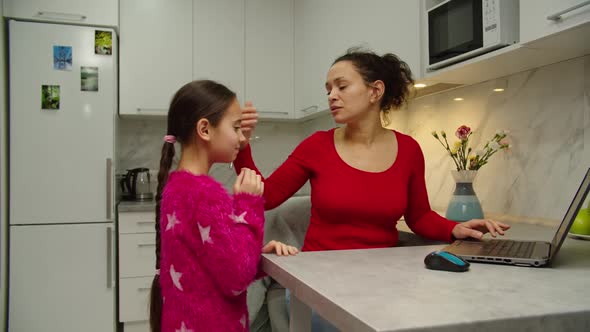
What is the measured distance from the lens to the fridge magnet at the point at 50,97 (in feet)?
8.46

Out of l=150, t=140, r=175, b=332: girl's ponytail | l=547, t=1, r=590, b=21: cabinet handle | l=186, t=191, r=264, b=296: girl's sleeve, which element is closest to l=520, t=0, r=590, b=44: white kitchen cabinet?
l=547, t=1, r=590, b=21: cabinet handle

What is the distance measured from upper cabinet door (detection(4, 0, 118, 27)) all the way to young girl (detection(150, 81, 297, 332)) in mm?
1920

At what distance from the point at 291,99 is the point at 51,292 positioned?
6.44ft

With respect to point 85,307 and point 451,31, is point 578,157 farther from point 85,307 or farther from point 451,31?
point 85,307

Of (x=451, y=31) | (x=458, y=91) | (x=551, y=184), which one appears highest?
(x=451, y=31)

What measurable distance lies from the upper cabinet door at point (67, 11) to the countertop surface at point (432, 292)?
2.39 metres

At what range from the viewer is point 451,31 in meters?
1.51

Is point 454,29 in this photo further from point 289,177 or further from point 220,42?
point 220,42

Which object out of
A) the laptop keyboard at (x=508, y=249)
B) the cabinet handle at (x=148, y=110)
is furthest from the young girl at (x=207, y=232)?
the cabinet handle at (x=148, y=110)

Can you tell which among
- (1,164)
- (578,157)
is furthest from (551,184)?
(1,164)

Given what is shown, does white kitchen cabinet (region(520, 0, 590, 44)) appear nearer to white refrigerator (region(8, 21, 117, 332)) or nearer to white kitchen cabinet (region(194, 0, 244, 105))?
white kitchen cabinet (region(194, 0, 244, 105))

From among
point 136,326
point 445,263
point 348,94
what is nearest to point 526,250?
point 445,263

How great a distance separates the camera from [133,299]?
8.75 feet

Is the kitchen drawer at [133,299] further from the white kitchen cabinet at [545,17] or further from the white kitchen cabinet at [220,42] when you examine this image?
the white kitchen cabinet at [545,17]
